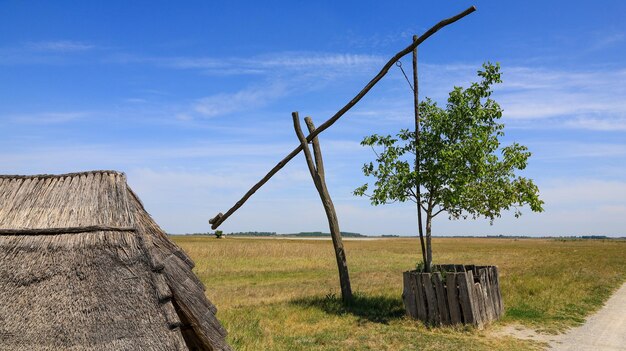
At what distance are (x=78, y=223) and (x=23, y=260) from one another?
0.92 metres

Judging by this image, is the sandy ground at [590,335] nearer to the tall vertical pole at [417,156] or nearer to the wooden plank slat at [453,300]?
the wooden plank slat at [453,300]

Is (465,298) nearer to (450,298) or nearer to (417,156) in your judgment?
(450,298)

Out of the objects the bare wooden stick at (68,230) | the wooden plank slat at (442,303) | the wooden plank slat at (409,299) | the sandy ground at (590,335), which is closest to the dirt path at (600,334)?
the sandy ground at (590,335)

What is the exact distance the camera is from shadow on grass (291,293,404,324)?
15.5 metres

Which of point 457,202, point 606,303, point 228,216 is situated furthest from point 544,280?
point 228,216

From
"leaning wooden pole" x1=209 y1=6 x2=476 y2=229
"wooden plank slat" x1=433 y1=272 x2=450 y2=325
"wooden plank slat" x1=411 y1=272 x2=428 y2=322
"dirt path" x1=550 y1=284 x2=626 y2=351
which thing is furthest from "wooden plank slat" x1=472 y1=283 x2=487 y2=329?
"leaning wooden pole" x1=209 y1=6 x2=476 y2=229

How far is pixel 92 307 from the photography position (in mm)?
7105

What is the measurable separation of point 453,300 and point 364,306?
3569 millimetres

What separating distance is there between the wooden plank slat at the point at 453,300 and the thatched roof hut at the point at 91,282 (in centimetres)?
781

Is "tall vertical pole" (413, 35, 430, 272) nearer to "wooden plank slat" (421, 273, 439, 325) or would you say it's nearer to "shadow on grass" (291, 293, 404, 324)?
"wooden plank slat" (421, 273, 439, 325)

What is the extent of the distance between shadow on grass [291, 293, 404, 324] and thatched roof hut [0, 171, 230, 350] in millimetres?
7931

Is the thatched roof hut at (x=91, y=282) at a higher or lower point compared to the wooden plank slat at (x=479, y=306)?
higher

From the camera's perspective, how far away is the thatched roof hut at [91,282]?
23.0ft

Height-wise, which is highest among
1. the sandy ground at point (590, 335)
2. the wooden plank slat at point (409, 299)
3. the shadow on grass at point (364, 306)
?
the wooden plank slat at point (409, 299)
